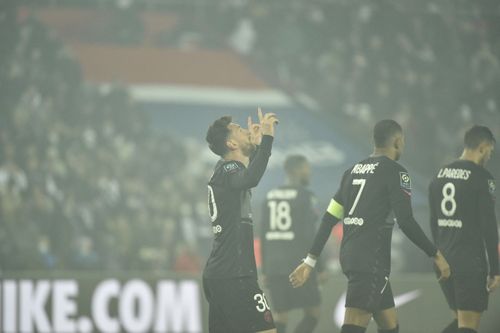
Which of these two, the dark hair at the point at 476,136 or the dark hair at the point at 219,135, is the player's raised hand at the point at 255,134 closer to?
the dark hair at the point at 219,135

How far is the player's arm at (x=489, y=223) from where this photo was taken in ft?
24.2

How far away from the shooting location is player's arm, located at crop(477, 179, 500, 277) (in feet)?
24.2

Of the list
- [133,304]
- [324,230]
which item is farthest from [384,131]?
[133,304]

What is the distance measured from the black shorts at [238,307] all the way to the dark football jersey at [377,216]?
2.49ft

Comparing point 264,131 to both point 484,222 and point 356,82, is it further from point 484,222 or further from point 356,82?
point 356,82

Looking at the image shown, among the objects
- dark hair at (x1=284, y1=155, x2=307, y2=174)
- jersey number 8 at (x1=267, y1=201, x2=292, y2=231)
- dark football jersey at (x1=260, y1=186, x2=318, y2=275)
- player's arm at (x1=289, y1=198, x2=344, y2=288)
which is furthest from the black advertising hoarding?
player's arm at (x1=289, y1=198, x2=344, y2=288)

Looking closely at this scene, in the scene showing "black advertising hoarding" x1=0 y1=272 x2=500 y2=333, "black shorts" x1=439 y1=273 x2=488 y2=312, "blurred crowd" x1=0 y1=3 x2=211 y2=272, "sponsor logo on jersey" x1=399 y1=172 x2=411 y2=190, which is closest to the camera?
"sponsor logo on jersey" x1=399 y1=172 x2=411 y2=190


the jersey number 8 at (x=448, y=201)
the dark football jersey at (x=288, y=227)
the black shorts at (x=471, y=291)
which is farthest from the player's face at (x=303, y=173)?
the black shorts at (x=471, y=291)

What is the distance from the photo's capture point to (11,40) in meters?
18.2

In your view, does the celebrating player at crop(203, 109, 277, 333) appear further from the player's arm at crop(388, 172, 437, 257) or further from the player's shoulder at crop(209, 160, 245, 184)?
the player's arm at crop(388, 172, 437, 257)

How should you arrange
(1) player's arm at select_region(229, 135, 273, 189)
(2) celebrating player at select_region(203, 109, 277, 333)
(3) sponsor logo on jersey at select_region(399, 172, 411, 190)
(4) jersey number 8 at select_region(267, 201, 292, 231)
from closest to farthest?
(1) player's arm at select_region(229, 135, 273, 189) < (2) celebrating player at select_region(203, 109, 277, 333) < (3) sponsor logo on jersey at select_region(399, 172, 411, 190) < (4) jersey number 8 at select_region(267, 201, 292, 231)

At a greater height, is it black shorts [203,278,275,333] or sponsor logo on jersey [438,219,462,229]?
sponsor logo on jersey [438,219,462,229]

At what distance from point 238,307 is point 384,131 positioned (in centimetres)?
163

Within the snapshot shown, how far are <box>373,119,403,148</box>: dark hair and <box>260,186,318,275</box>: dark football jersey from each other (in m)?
2.98
